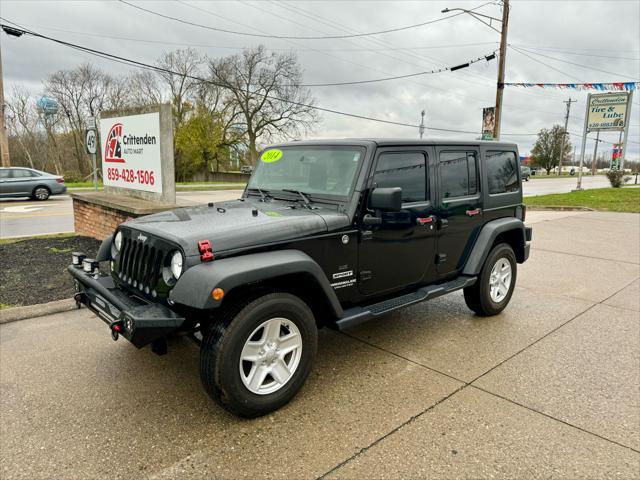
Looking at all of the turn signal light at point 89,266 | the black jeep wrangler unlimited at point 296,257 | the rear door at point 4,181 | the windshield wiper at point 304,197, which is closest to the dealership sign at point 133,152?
the black jeep wrangler unlimited at point 296,257

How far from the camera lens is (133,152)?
25.1 ft

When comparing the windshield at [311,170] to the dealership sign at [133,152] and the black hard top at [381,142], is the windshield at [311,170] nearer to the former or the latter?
the black hard top at [381,142]

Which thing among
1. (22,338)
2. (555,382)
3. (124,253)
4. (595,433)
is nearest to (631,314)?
(555,382)

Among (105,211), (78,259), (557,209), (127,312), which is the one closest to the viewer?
(127,312)

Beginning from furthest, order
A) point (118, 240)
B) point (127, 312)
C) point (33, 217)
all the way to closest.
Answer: point (33, 217) → point (118, 240) → point (127, 312)

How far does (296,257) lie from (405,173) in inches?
56.2

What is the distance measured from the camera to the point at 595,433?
109 inches

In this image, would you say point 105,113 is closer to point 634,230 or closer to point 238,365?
point 238,365

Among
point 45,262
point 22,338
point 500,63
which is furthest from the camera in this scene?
point 500,63

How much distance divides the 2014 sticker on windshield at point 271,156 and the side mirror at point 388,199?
129 cm

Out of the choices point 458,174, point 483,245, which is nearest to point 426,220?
point 458,174

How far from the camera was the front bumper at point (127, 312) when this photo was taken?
101 inches

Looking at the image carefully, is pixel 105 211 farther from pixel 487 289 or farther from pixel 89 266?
pixel 487 289

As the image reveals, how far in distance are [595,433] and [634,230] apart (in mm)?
10716
